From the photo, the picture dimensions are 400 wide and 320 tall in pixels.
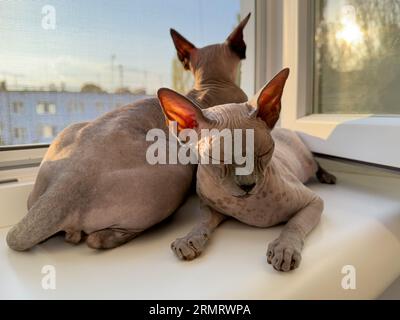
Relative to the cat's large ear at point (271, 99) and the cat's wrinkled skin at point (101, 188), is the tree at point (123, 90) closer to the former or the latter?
the cat's wrinkled skin at point (101, 188)

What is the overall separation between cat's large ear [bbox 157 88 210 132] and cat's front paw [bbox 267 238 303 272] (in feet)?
0.81

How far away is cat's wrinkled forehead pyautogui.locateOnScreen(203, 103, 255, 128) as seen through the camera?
1.94 feet

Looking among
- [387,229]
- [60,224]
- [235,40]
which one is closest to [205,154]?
[60,224]

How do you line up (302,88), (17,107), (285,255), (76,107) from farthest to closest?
1. (302,88)
2. (76,107)
3. (17,107)
4. (285,255)

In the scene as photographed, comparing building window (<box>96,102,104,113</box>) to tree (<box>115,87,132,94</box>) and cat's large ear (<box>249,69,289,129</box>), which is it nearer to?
tree (<box>115,87,132,94</box>)

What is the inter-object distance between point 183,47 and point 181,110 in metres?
0.52

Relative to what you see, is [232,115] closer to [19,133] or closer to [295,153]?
[295,153]

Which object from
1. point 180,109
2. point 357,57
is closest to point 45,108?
point 180,109

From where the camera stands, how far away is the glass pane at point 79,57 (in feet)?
3.01

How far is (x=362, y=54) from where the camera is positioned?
104 cm

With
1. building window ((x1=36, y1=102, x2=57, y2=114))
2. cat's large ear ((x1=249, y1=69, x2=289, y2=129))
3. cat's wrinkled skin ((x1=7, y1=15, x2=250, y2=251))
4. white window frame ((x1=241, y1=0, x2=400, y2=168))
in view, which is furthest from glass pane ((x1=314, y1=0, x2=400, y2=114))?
building window ((x1=36, y1=102, x2=57, y2=114))

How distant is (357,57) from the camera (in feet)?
3.47

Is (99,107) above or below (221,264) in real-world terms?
above
